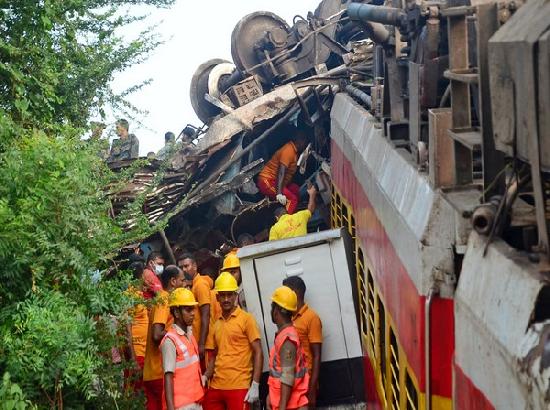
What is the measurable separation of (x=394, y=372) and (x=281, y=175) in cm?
820

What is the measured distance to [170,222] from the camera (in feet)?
47.9

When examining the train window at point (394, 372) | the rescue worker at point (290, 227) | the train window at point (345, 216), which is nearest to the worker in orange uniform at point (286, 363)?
the train window at point (394, 372)

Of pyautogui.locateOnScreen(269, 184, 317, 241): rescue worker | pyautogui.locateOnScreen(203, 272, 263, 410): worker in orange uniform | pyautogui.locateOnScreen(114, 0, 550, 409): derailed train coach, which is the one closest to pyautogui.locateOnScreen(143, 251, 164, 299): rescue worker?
pyautogui.locateOnScreen(203, 272, 263, 410): worker in orange uniform

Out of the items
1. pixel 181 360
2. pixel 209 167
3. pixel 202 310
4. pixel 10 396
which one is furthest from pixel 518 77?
pixel 209 167

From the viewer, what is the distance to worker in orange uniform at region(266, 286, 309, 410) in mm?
7742

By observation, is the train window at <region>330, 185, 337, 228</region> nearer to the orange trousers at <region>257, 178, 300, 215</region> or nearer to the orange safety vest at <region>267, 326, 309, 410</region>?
the orange trousers at <region>257, 178, 300, 215</region>

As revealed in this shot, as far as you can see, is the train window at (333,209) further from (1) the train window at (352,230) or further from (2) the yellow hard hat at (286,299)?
(2) the yellow hard hat at (286,299)

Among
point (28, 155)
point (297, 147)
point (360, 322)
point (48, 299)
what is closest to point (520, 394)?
point (48, 299)

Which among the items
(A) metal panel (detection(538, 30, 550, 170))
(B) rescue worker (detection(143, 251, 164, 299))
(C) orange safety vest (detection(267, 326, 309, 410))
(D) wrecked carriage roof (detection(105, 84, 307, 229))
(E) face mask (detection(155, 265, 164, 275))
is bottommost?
(C) orange safety vest (detection(267, 326, 309, 410))

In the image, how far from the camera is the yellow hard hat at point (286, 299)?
793cm

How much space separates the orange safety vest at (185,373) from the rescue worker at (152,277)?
1.71 ft

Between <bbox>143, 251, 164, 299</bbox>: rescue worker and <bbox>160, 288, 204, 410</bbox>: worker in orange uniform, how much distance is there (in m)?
0.38

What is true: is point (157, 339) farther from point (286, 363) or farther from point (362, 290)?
Answer: point (362, 290)

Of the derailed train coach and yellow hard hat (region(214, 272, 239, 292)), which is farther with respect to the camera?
yellow hard hat (region(214, 272, 239, 292))
